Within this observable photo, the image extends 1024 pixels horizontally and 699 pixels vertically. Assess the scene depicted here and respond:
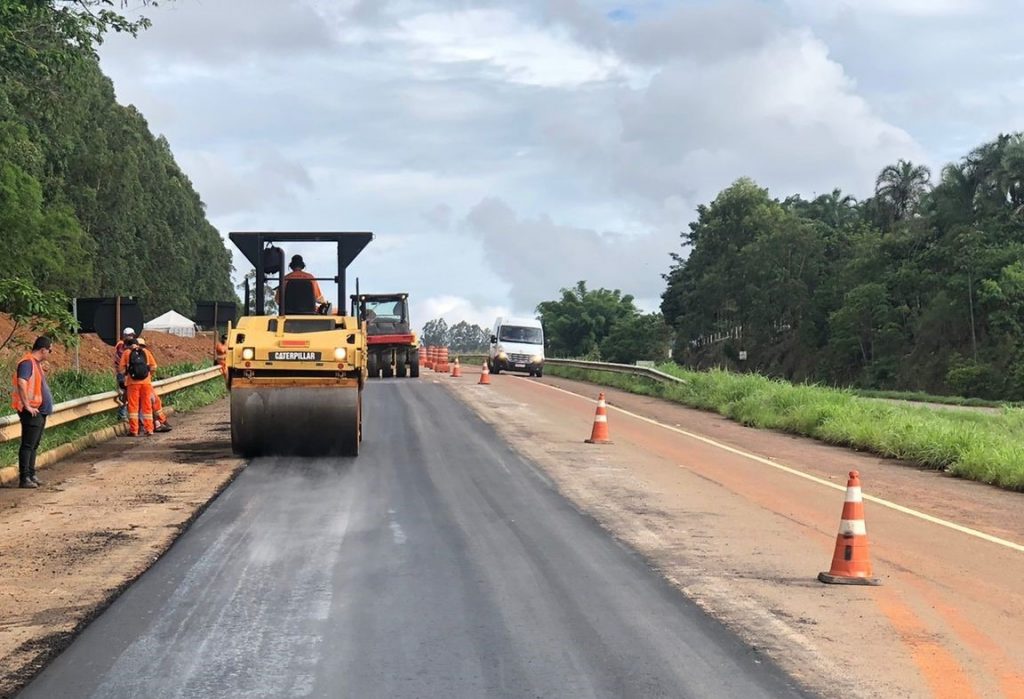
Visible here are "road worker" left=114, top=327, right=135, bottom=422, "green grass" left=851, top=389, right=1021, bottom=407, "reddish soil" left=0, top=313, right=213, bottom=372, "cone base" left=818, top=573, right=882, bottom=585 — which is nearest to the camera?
"cone base" left=818, top=573, right=882, bottom=585

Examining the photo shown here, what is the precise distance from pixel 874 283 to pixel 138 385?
Result: 62.7 metres

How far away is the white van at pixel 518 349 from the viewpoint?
46.3 m

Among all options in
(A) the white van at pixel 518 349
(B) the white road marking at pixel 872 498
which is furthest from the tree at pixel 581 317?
(B) the white road marking at pixel 872 498

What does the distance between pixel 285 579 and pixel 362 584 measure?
577 millimetres

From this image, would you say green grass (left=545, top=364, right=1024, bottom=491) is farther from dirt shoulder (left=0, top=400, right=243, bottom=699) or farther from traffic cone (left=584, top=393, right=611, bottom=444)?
dirt shoulder (left=0, top=400, right=243, bottom=699)

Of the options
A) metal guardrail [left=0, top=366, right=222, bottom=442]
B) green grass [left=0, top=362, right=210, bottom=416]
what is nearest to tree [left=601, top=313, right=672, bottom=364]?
green grass [left=0, top=362, right=210, bottom=416]

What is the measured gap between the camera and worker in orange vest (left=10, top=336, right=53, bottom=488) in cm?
1295

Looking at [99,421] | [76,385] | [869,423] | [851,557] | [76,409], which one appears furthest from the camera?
[76,385]

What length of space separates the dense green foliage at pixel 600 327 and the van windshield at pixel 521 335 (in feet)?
218

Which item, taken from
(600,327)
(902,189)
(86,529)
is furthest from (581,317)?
(86,529)

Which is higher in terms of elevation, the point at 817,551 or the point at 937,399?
the point at 817,551

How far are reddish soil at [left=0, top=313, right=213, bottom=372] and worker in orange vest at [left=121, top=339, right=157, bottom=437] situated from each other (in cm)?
973

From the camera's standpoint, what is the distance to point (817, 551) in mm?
9906

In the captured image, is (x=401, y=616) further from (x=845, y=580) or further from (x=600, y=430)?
(x=600, y=430)
